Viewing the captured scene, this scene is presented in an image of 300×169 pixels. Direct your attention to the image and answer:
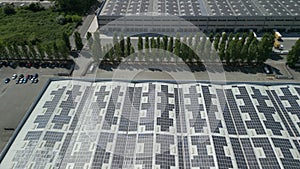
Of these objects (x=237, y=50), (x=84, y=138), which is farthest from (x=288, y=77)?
(x=84, y=138)

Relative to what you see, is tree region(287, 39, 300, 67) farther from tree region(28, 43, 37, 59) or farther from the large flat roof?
tree region(28, 43, 37, 59)

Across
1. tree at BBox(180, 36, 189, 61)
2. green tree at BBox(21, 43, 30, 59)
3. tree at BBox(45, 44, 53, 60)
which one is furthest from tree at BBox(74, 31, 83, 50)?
tree at BBox(180, 36, 189, 61)

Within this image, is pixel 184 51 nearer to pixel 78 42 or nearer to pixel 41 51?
pixel 78 42

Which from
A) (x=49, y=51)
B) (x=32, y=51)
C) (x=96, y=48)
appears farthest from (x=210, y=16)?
(x=32, y=51)

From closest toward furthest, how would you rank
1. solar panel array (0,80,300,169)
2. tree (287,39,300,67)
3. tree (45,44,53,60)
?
solar panel array (0,80,300,169) → tree (287,39,300,67) → tree (45,44,53,60)

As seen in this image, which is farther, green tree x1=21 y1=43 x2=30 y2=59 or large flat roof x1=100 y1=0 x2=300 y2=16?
large flat roof x1=100 y1=0 x2=300 y2=16

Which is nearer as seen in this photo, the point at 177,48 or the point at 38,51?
the point at 177,48
